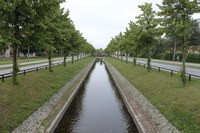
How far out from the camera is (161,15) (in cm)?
2147

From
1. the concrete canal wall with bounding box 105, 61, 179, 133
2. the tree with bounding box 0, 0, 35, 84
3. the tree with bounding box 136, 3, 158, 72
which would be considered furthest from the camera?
the tree with bounding box 136, 3, 158, 72

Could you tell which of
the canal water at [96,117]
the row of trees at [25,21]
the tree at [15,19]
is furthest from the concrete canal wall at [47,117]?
the tree at [15,19]

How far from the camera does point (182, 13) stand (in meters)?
20.1

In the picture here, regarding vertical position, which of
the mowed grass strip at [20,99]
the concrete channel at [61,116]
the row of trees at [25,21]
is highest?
the row of trees at [25,21]

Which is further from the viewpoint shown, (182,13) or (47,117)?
(182,13)

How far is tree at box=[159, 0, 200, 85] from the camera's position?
20.0 m

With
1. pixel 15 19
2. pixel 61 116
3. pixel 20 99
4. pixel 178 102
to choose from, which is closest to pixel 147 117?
pixel 178 102

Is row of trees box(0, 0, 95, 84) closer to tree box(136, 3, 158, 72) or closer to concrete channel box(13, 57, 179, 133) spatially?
Answer: concrete channel box(13, 57, 179, 133)

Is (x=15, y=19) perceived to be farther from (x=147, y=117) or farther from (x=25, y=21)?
(x=147, y=117)

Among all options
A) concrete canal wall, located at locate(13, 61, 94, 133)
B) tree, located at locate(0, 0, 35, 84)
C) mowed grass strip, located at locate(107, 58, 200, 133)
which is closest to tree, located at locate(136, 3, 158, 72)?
mowed grass strip, located at locate(107, 58, 200, 133)

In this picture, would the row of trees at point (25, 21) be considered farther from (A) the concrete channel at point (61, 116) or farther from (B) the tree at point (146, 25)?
(B) the tree at point (146, 25)

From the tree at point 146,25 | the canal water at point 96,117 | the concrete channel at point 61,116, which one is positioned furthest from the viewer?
the tree at point 146,25

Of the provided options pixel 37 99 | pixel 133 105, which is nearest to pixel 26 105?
pixel 37 99

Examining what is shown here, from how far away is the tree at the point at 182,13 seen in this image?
1995 cm
